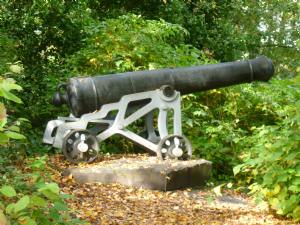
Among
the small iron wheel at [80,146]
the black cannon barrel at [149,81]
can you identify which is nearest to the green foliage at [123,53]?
the black cannon barrel at [149,81]

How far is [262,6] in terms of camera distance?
1496 cm

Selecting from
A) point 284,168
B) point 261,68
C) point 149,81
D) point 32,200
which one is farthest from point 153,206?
point 261,68

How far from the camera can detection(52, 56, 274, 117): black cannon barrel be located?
519cm

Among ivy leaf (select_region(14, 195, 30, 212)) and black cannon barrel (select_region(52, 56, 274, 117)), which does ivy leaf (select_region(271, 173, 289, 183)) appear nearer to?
ivy leaf (select_region(14, 195, 30, 212))

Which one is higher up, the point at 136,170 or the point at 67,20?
the point at 67,20

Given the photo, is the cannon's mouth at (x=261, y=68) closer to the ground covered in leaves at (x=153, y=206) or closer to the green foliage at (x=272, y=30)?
the ground covered in leaves at (x=153, y=206)

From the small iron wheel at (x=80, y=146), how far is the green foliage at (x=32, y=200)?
3.21 feet

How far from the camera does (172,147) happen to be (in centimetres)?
529

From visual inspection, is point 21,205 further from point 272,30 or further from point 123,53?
point 272,30

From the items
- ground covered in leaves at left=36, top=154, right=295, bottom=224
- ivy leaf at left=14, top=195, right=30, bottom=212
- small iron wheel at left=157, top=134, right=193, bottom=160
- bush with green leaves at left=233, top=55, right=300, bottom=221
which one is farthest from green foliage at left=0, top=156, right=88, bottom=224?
small iron wheel at left=157, top=134, right=193, bottom=160

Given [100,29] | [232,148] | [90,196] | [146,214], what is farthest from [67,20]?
[146,214]

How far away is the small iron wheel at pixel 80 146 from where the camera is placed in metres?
4.96

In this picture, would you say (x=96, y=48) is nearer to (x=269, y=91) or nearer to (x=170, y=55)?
(x=170, y=55)

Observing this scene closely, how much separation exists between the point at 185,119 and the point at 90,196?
3.09m
